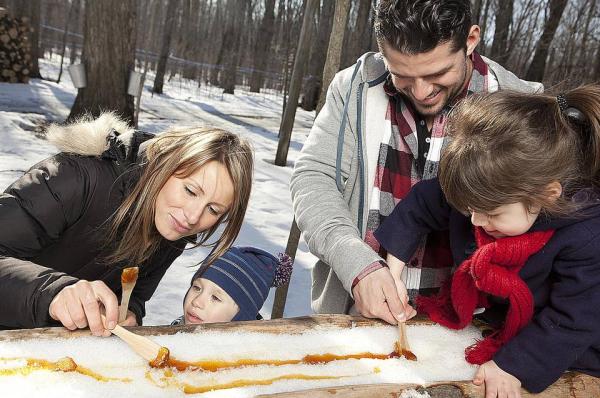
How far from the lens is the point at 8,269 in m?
1.22

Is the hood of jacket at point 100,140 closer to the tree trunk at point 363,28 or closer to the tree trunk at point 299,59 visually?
the tree trunk at point 299,59

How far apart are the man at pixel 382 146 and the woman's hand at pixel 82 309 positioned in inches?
24.5

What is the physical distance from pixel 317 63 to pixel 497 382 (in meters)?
12.7

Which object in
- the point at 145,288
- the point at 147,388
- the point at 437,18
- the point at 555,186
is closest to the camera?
the point at 147,388

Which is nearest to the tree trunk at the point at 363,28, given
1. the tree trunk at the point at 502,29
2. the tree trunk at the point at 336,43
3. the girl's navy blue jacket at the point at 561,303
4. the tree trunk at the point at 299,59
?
the tree trunk at the point at 502,29

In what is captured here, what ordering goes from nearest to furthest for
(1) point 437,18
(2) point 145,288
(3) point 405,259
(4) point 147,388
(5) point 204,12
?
(4) point 147,388
(1) point 437,18
(3) point 405,259
(2) point 145,288
(5) point 204,12

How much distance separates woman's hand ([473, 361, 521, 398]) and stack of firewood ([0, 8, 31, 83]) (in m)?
10.8

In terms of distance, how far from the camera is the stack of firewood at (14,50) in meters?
9.96

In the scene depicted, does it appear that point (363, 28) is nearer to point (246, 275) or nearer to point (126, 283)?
point (246, 275)

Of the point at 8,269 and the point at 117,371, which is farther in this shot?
the point at 8,269

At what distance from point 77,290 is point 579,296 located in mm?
1097

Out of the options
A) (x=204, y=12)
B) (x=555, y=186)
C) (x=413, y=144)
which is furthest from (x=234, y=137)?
(x=204, y=12)

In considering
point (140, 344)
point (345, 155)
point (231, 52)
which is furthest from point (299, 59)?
point (231, 52)

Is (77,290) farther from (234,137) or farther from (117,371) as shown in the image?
(234,137)
